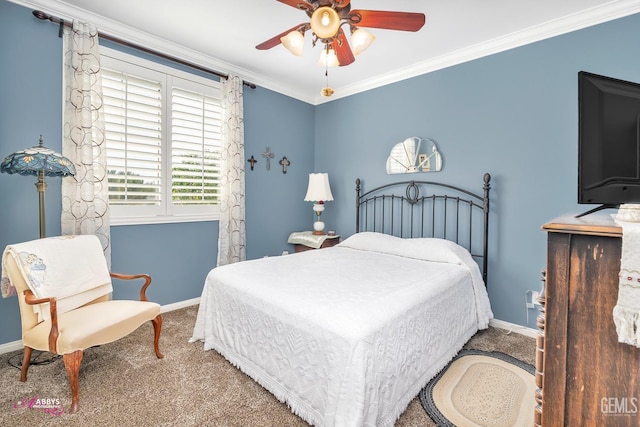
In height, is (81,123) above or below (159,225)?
above

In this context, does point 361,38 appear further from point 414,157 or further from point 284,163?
point 284,163

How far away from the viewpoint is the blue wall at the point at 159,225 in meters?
2.29

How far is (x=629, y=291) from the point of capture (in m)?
0.68

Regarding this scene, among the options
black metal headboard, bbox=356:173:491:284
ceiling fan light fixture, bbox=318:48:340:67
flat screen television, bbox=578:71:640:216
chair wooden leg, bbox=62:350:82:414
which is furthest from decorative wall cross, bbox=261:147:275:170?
flat screen television, bbox=578:71:640:216

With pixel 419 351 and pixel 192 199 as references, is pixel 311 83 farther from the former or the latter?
pixel 419 351

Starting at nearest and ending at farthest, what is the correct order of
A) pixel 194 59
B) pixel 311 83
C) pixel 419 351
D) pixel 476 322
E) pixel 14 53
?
pixel 419 351 → pixel 14 53 → pixel 476 322 → pixel 194 59 → pixel 311 83

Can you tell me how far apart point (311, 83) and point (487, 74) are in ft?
6.84

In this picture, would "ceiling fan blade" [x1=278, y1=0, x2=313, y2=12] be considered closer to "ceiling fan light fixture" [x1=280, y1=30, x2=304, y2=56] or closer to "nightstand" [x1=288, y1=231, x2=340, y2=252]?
"ceiling fan light fixture" [x1=280, y1=30, x2=304, y2=56]

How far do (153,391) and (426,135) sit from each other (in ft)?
11.0

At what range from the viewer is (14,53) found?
7.49ft

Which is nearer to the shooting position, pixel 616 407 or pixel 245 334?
pixel 616 407

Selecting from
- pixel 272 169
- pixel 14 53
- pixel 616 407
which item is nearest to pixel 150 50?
pixel 14 53

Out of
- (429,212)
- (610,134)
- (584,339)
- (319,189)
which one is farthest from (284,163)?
(584,339)

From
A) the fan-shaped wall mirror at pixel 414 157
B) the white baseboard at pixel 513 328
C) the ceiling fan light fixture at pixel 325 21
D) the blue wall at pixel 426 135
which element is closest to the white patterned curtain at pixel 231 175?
the blue wall at pixel 426 135
